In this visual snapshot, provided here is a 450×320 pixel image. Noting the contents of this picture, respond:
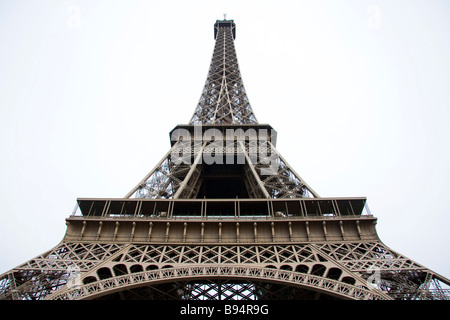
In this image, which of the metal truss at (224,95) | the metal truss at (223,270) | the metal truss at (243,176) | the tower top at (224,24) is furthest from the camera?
the tower top at (224,24)

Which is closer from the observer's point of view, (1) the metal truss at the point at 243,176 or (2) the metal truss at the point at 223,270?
(2) the metal truss at the point at 223,270

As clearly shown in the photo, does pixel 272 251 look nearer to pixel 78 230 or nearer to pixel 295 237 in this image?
pixel 295 237

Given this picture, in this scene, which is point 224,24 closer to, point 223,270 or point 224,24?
point 224,24

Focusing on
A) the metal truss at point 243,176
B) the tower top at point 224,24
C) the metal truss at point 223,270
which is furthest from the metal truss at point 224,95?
the metal truss at point 223,270

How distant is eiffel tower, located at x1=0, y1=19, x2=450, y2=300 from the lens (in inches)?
505

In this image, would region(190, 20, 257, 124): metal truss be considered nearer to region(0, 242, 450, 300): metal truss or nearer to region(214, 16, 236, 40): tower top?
region(214, 16, 236, 40): tower top

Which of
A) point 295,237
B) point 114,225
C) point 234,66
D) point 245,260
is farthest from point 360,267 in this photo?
point 234,66

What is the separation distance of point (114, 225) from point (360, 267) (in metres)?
11.7

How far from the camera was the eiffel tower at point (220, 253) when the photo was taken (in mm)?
12828

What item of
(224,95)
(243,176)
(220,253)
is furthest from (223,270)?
(224,95)

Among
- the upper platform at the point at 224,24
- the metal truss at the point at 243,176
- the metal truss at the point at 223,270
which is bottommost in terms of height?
the metal truss at the point at 223,270

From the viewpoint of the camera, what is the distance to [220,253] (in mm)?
15031

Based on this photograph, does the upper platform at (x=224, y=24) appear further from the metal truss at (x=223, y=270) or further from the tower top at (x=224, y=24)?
the metal truss at (x=223, y=270)
